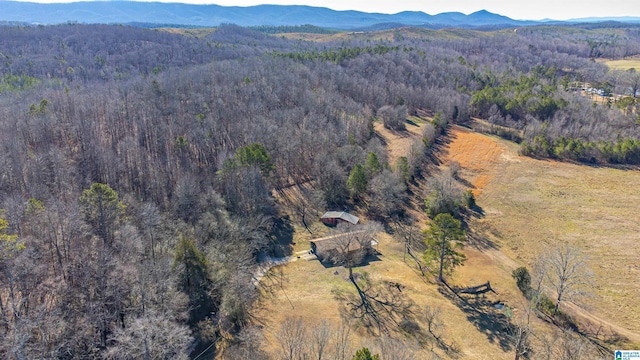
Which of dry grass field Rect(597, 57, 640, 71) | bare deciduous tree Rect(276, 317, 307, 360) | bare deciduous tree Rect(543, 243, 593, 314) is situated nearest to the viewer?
bare deciduous tree Rect(276, 317, 307, 360)

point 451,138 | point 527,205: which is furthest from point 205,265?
point 451,138

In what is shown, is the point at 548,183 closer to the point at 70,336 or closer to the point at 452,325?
the point at 452,325

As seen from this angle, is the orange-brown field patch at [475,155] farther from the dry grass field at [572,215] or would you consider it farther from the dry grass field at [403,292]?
the dry grass field at [403,292]

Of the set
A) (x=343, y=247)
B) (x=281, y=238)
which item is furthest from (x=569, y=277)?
(x=281, y=238)

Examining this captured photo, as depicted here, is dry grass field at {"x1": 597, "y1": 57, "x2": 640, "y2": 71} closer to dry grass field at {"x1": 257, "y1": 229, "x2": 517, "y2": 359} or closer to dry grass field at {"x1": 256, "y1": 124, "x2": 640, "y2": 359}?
dry grass field at {"x1": 256, "y1": 124, "x2": 640, "y2": 359}

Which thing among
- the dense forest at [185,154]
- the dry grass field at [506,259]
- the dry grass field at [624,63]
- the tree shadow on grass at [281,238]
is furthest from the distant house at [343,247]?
the dry grass field at [624,63]

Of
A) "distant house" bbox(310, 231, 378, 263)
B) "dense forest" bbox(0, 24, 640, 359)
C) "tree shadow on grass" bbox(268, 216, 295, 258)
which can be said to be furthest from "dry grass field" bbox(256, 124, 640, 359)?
"dense forest" bbox(0, 24, 640, 359)

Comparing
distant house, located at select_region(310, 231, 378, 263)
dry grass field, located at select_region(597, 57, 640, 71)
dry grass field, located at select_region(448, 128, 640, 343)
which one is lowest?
dry grass field, located at select_region(448, 128, 640, 343)
